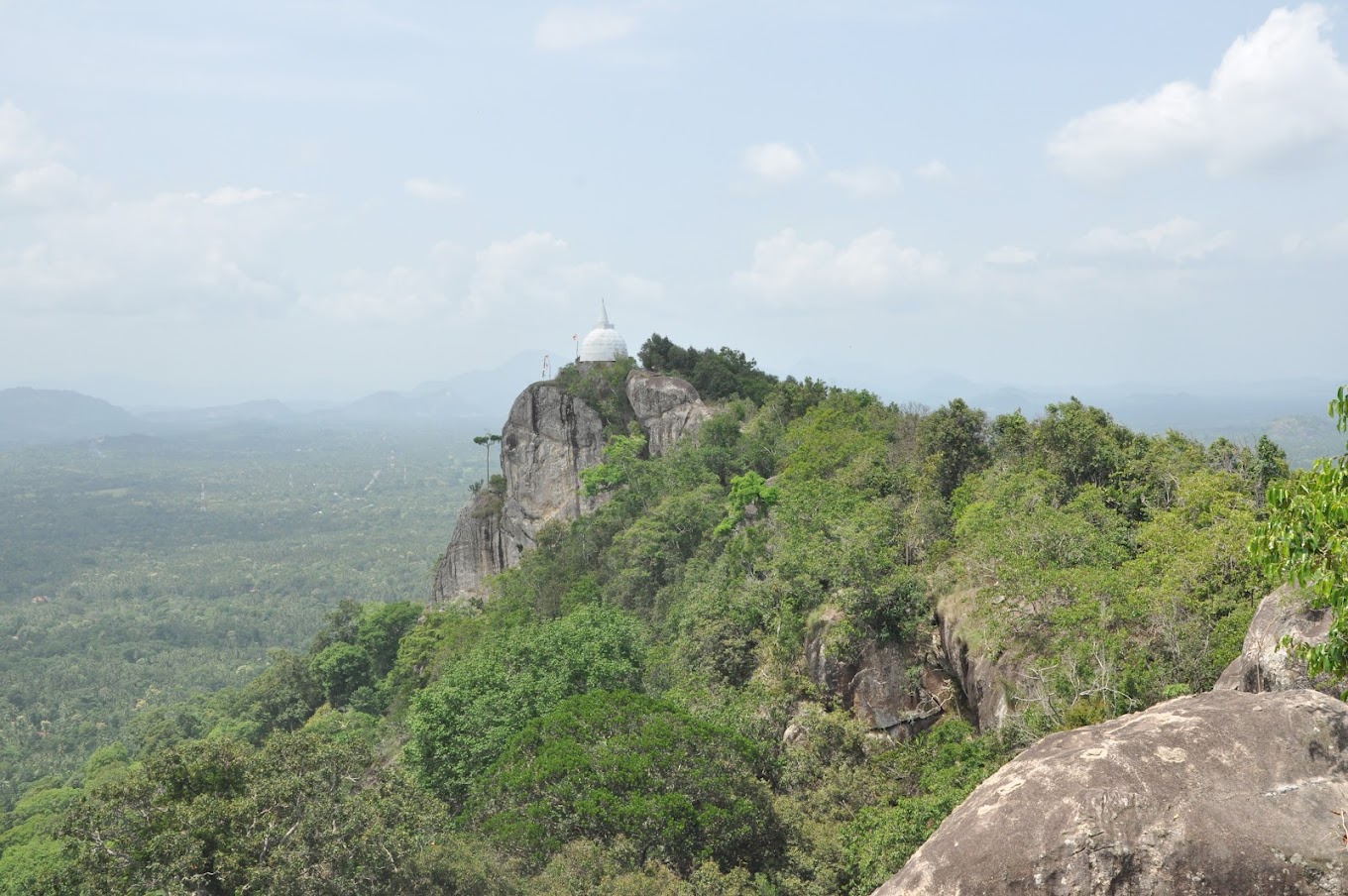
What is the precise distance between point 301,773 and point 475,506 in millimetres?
46447

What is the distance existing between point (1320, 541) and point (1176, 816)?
246 centimetres

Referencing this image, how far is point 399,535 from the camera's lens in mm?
147750

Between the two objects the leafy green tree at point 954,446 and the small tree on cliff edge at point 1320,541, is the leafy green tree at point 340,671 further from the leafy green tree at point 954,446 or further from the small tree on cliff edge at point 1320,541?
the small tree on cliff edge at point 1320,541

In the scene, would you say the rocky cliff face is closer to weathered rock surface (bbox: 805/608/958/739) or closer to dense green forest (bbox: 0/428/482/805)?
dense green forest (bbox: 0/428/482/805)

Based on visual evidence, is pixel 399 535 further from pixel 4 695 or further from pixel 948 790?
pixel 948 790

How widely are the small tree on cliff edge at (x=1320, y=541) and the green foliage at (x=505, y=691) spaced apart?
16.6 m

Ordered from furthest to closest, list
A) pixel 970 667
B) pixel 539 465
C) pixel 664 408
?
pixel 539 465, pixel 664 408, pixel 970 667

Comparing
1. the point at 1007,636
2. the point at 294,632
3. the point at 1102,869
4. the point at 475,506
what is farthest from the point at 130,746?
the point at 1102,869

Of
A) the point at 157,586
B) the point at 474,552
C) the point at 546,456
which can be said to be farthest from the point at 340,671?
the point at 157,586

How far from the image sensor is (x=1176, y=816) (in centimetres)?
743

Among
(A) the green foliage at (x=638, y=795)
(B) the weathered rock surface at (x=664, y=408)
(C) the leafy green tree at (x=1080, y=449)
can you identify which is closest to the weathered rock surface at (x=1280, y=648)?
(A) the green foliage at (x=638, y=795)

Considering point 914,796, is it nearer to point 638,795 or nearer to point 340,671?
point 638,795

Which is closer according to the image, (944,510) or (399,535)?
(944,510)

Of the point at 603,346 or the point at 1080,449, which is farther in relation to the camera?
the point at 603,346
